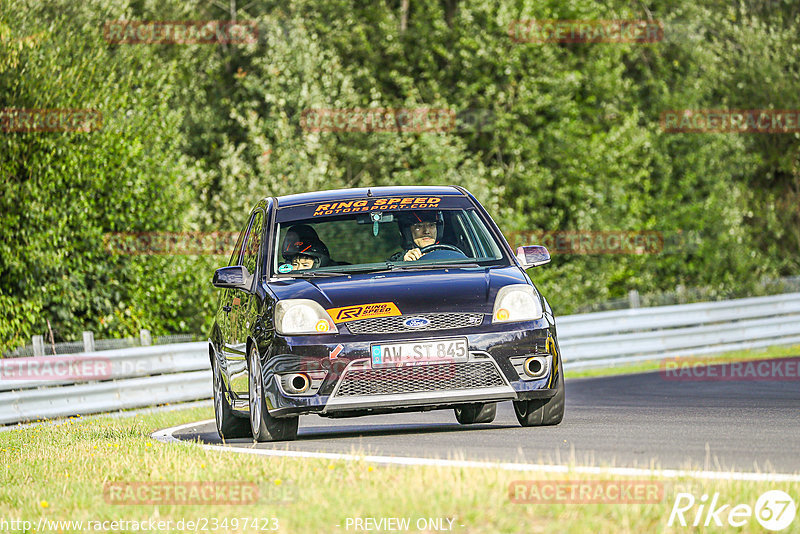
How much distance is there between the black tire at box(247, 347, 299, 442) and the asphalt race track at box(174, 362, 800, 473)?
0.41ft

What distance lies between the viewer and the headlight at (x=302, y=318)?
8672mm

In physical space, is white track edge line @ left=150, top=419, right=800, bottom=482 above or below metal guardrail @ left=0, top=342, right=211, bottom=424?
above

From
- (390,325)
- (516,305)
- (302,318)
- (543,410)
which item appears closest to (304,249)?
(302,318)

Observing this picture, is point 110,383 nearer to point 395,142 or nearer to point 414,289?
point 414,289

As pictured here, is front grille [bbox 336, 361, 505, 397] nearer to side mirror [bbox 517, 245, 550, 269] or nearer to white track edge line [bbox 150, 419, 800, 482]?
white track edge line [bbox 150, 419, 800, 482]

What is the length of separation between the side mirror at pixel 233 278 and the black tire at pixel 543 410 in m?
2.10

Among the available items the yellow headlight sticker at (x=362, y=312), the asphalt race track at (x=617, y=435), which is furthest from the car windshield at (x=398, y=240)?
the asphalt race track at (x=617, y=435)

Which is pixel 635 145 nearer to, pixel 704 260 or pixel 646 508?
pixel 704 260

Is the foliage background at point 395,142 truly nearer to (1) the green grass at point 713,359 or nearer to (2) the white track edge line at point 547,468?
(1) the green grass at point 713,359

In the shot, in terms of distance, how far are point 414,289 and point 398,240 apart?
4.39 feet

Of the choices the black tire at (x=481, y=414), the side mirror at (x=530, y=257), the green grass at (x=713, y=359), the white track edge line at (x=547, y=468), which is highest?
the side mirror at (x=530, y=257)

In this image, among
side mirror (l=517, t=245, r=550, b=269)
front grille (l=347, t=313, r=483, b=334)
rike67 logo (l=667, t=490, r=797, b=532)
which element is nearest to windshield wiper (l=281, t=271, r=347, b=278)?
front grille (l=347, t=313, r=483, b=334)

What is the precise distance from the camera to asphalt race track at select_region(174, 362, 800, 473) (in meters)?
7.32

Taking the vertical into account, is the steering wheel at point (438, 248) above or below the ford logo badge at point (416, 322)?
above
